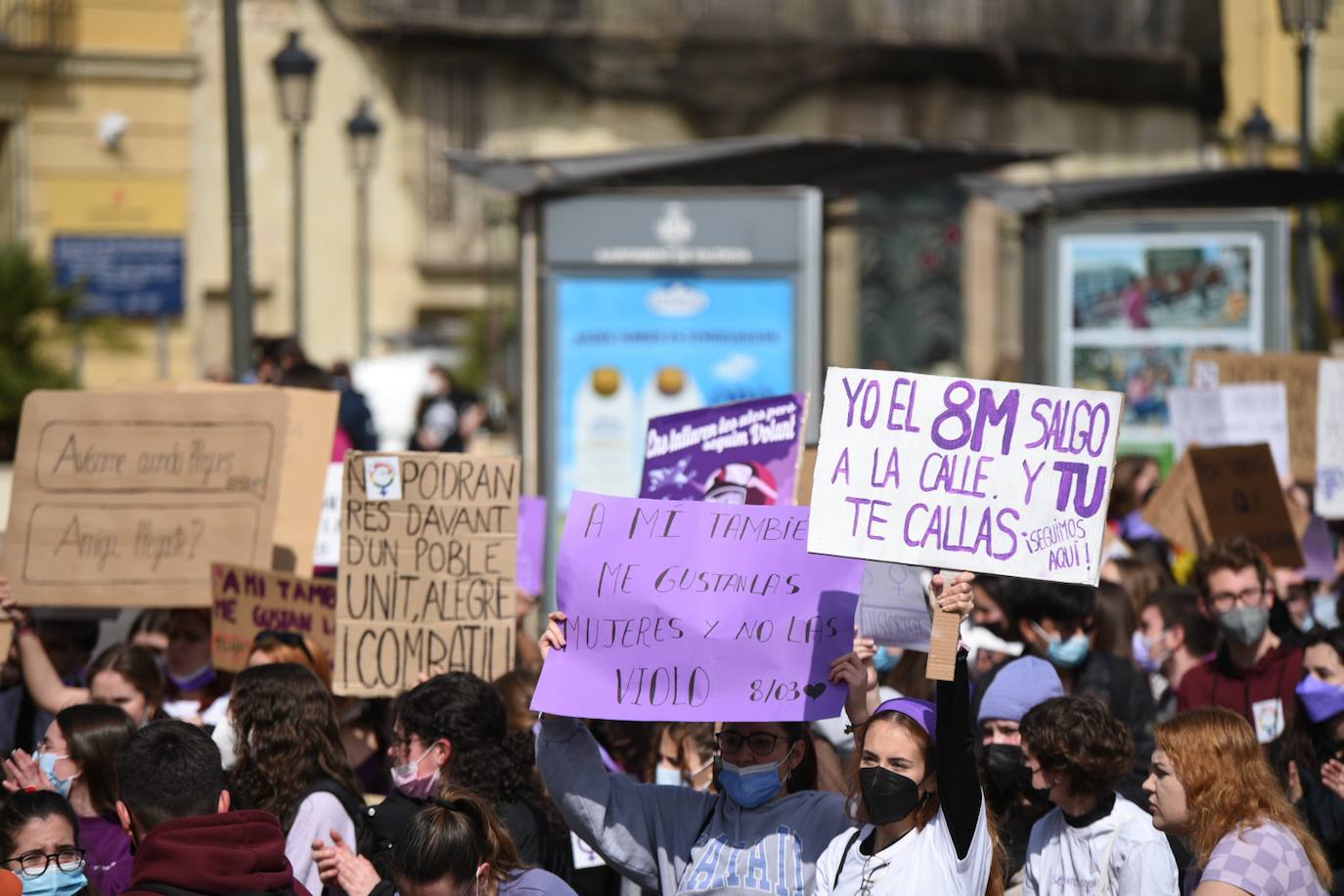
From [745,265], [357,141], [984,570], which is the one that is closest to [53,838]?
[984,570]

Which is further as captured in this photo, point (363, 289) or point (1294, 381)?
point (363, 289)

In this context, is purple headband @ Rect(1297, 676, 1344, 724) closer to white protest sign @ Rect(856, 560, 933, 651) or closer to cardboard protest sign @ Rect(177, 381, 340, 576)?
white protest sign @ Rect(856, 560, 933, 651)

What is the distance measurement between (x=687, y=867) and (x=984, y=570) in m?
0.95

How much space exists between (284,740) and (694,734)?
126 centimetres

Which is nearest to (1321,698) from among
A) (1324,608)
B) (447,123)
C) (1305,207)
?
(1324,608)

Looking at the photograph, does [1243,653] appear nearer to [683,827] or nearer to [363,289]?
[683,827]

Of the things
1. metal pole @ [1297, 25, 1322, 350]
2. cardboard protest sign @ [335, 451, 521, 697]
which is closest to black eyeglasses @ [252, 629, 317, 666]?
cardboard protest sign @ [335, 451, 521, 697]

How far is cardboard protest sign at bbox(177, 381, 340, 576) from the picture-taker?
780 centimetres

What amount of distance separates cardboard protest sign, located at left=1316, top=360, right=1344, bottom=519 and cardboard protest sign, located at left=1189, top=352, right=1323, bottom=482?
88cm

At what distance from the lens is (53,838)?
15.1 feet

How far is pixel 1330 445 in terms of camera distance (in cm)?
880

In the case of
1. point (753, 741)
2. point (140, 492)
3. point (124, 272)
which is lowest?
point (753, 741)

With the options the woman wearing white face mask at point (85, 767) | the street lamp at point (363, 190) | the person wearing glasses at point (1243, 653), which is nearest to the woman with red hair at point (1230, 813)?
the person wearing glasses at point (1243, 653)

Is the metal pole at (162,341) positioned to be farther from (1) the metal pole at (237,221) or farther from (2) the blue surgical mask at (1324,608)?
(2) the blue surgical mask at (1324,608)
